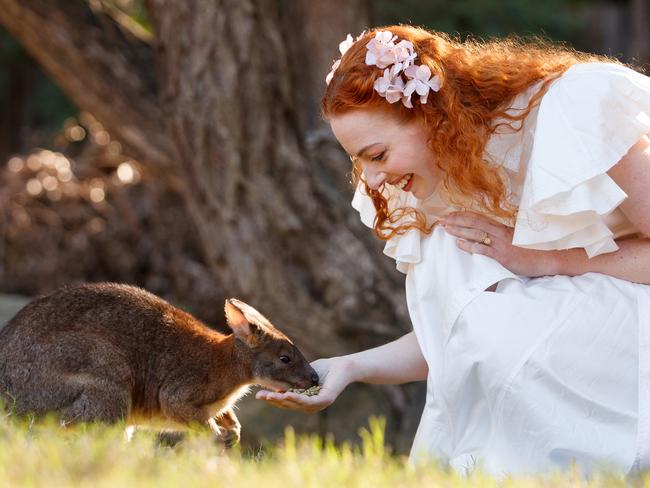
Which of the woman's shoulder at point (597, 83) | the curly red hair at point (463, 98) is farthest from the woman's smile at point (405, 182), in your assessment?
the woman's shoulder at point (597, 83)

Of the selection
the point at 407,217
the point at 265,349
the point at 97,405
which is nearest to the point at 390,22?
the point at 265,349

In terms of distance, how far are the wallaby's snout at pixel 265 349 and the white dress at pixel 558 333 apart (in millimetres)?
783

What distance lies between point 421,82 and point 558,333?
0.93 metres

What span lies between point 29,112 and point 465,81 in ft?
37.3

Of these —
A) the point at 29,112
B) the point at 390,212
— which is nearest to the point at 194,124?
the point at 390,212

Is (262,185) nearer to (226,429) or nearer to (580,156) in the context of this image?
(226,429)

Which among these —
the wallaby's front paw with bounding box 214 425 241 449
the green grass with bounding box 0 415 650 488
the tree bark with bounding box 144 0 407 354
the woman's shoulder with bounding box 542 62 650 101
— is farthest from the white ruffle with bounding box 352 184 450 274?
the tree bark with bounding box 144 0 407 354

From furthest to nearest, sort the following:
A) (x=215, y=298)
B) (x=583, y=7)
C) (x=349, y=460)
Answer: (x=583, y=7) → (x=215, y=298) → (x=349, y=460)

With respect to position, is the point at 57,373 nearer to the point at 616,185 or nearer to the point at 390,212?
the point at 390,212

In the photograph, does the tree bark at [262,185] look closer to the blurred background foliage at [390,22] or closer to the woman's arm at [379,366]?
the woman's arm at [379,366]

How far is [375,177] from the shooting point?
12.2ft

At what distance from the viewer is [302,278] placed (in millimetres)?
6629

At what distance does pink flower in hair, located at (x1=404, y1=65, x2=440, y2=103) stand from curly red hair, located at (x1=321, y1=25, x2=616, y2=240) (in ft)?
0.12

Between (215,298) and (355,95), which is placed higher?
(355,95)
